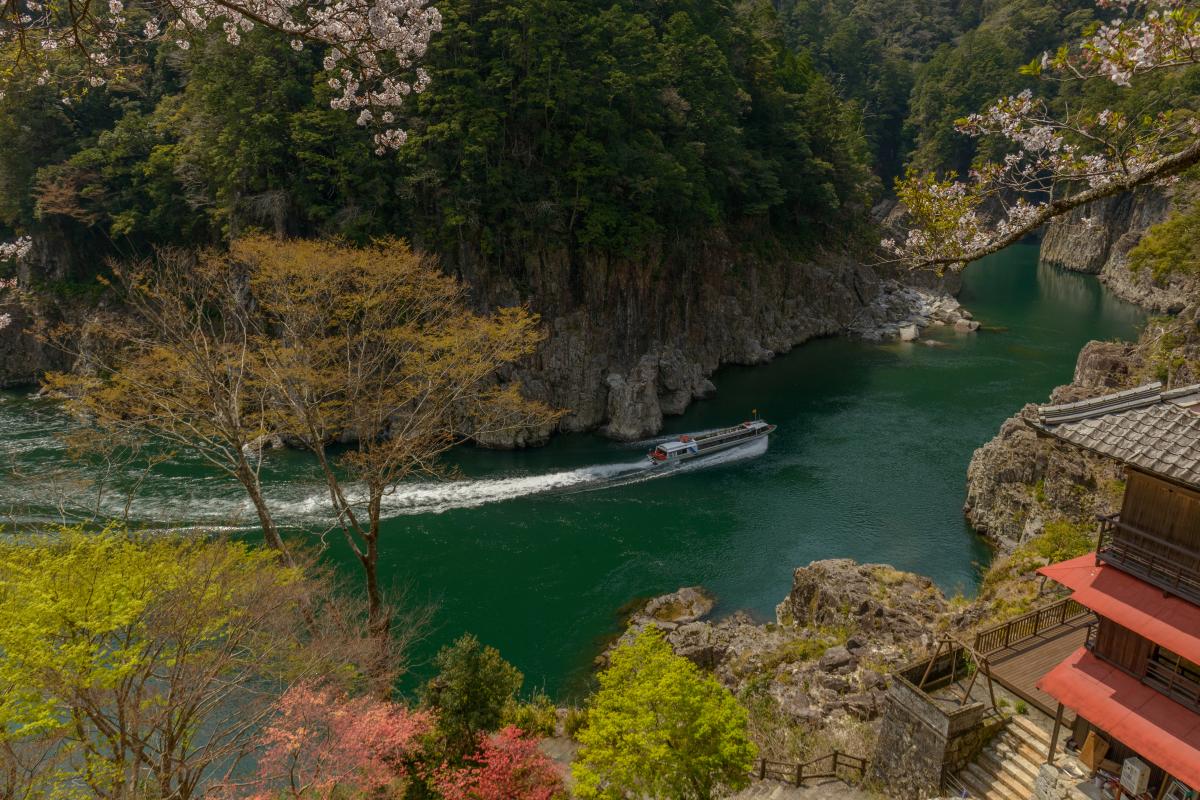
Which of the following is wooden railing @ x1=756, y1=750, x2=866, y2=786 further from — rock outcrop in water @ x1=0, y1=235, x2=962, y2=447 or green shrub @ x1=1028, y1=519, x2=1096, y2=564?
rock outcrop in water @ x1=0, y1=235, x2=962, y2=447

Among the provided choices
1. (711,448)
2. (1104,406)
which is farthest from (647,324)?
(1104,406)

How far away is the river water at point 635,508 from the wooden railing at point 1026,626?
425 inches

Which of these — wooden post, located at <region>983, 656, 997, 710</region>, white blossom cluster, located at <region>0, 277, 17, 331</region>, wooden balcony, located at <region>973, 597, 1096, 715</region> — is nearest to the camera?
wooden post, located at <region>983, 656, 997, 710</region>

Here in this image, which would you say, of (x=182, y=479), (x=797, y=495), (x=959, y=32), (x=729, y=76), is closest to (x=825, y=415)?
(x=797, y=495)

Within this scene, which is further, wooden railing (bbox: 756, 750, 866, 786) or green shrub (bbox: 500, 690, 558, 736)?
green shrub (bbox: 500, 690, 558, 736)

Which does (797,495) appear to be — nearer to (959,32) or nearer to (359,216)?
(359,216)

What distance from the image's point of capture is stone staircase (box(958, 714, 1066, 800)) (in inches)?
452

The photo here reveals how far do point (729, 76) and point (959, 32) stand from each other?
87488 mm

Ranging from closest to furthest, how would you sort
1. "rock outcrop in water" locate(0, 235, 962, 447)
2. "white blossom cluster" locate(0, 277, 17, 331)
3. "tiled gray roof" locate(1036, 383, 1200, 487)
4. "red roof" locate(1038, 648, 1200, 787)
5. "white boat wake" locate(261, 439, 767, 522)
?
"tiled gray roof" locate(1036, 383, 1200, 487)
"red roof" locate(1038, 648, 1200, 787)
"white blossom cluster" locate(0, 277, 17, 331)
"white boat wake" locate(261, 439, 767, 522)
"rock outcrop in water" locate(0, 235, 962, 447)

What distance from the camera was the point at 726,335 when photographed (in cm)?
4750

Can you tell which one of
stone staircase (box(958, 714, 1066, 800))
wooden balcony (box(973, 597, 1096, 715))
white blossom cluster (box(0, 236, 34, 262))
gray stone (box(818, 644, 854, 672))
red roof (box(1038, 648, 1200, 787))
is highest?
white blossom cluster (box(0, 236, 34, 262))

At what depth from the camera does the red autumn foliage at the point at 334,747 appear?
1200 cm

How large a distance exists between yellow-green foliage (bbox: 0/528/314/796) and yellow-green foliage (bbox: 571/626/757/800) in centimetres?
561

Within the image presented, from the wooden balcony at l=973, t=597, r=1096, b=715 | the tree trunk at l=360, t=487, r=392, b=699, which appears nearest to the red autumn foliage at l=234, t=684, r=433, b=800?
the tree trunk at l=360, t=487, r=392, b=699
